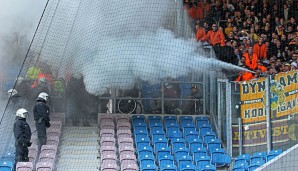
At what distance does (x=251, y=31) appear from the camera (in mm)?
23031

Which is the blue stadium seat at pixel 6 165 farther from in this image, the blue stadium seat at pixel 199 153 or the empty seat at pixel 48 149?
the blue stadium seat at pixel 199 153

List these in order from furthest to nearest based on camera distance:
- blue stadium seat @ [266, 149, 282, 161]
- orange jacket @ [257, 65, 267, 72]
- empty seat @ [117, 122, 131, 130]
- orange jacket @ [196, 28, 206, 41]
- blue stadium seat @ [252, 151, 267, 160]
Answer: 1. orange jacket @ [196, 28, 206, 41]
2. orange jacket @ [257, 65, 267, 72]
3. empty seat @ [117, 122, 131, 130]
4. blue stadium seat @ [252, 151, 267, 160]
5. blue stadium seat @ [266, 149, 282, 161]

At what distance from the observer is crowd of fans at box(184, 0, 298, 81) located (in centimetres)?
2227

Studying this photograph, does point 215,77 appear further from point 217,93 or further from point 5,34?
point 5,34

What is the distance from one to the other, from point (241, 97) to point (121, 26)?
11.6 ft

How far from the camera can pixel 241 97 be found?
69.3 ft

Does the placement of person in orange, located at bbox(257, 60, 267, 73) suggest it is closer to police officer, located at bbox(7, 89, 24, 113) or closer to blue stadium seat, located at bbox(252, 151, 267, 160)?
blue stadium seat, located at bbox(252, 151, 267, 160)

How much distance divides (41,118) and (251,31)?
5.39m

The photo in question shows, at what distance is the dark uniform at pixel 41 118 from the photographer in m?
20.4

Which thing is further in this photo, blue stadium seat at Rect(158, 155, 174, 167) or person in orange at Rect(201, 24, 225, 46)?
person in orange at Rect(201, 24, 225, 46)

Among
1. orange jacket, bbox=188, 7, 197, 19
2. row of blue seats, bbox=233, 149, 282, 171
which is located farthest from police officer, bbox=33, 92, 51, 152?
orange jacket, bbox=188, 7, 197, 19

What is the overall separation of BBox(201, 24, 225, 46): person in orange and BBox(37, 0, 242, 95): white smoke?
0.29 meters

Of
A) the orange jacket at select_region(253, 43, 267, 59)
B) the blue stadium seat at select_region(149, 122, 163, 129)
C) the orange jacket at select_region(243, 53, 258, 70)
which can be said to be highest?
the orange jacket at select_region(253, 43, 267, 59)

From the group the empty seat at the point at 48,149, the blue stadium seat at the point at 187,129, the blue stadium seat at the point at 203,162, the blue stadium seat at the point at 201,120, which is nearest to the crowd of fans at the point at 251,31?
the blue stadium seat at the point at 201,120
